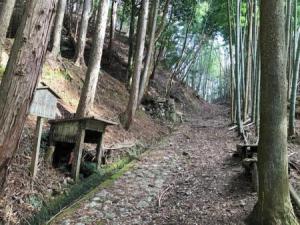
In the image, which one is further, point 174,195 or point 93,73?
point 93,73

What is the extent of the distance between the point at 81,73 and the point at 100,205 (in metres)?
7.81

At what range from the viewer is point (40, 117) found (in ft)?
19.8

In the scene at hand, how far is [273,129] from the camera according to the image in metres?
3.97

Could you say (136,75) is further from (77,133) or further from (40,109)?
(40,109)

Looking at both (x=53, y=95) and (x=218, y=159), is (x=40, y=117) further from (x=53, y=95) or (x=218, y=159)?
(x=218, y=159)

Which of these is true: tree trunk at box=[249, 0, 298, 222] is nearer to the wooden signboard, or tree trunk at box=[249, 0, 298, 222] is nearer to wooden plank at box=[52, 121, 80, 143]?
the wooden signboard

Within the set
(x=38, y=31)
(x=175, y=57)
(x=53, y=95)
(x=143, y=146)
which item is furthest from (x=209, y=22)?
(x=38, y=31)

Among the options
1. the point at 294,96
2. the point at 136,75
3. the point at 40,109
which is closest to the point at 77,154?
the point at 40,109

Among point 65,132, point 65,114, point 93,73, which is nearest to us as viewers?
point 65,132

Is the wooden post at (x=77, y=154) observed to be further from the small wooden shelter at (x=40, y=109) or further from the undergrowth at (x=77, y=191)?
the small wooden shelter at (x=40, y=109)

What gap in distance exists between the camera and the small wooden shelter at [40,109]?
5.80m

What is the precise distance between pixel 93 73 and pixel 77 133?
2.54m

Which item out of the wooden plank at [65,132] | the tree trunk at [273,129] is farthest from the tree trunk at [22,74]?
the wooden plank at [65,132]

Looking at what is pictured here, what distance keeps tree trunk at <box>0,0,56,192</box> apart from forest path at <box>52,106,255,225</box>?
1.47m
